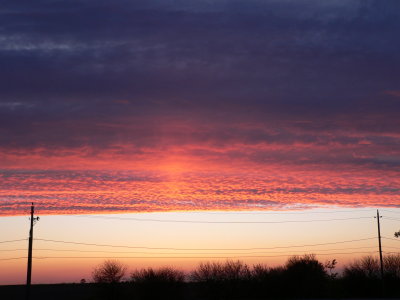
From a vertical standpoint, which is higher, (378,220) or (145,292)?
(378,220)

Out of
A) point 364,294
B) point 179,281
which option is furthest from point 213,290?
point 364,294

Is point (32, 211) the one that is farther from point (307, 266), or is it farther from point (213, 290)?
point (307, 266)

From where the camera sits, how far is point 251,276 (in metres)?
94.2

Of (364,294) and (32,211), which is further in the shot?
(364,294)

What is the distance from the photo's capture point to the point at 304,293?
90125 mm

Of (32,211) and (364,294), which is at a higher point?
(32,211)

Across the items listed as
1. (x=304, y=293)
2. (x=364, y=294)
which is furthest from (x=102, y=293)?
(x=364, y=294)

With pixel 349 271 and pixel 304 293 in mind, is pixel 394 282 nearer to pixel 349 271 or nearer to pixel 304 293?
pixel 349 271

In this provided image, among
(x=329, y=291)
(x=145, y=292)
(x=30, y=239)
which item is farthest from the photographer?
(x=329, y=291)

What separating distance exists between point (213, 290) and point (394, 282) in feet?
101

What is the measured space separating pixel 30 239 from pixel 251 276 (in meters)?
44.9

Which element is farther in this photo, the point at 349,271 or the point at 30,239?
the point at 349,271

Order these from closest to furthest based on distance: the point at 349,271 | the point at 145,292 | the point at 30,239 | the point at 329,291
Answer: the point at 30,239 < the point at 145,292 < the point at 329,291 < the point at 349,271

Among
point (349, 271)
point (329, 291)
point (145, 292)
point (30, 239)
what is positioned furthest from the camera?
point (349, 271)
